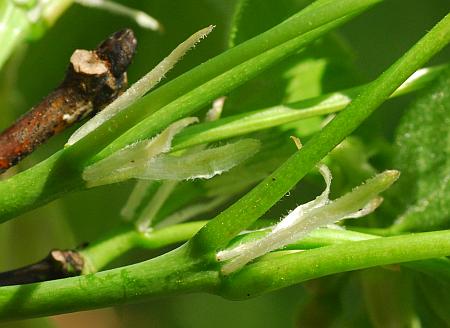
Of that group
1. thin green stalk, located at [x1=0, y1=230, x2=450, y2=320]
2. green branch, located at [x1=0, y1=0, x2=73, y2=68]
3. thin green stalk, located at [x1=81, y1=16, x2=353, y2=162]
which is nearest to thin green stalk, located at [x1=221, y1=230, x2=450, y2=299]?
thin green stalk, located at [x1=0, y1=230, x2=450, y2=320]

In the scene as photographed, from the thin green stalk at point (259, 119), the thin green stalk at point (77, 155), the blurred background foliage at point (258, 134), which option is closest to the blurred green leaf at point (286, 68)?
the blurred background foliage at point (258, 134)

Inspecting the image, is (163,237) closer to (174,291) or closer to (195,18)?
(174,291)

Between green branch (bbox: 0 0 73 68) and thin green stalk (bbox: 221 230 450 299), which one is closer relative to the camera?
thin green stalk (bbox: 221 230 450 299)

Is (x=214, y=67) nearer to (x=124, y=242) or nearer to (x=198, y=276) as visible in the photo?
(x=198, y=276)

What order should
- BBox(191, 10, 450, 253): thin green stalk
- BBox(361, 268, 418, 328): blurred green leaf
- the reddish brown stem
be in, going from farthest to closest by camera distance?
BBox(361, 268, 418, 328): blurred green leaf < the reddish brown stem < BBox(191, 10, 450, 253): thin green stalk

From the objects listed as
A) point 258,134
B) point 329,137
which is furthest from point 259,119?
point 329,137

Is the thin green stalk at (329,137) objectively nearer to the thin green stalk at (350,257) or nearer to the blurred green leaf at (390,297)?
the thin green stalk at (350,257)

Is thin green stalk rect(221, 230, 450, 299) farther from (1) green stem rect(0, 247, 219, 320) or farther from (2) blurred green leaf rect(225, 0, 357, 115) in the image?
(2) blurred green leaf rect(225, 0, 357, 115)
